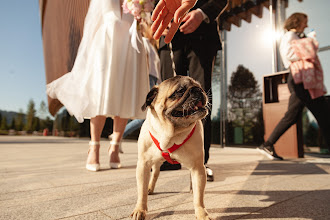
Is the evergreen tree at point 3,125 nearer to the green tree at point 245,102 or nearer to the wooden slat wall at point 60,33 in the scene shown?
the wooden slat wall at point 60,33

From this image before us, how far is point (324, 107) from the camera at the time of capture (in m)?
3.49

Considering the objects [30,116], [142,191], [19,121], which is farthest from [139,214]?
[30,116]

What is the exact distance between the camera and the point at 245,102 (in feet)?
23.4

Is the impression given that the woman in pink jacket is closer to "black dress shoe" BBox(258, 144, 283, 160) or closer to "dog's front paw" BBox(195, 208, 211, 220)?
"black dress shoe" BBox(258, 144, 283, 160)

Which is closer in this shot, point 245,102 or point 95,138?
point 95,138

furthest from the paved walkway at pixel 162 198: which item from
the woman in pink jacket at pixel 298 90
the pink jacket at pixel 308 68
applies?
the pink jacket at pixel 308 68

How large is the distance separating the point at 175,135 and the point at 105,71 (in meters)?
1.71

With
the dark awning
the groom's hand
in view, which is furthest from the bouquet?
the dark awning

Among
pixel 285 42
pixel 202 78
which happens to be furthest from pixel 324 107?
pixel 202 78

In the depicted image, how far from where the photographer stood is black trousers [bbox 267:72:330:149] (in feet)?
11.3

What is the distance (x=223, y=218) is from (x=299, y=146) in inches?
165

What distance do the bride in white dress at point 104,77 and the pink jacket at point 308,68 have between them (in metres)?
2.62

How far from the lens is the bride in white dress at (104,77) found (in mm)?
2680

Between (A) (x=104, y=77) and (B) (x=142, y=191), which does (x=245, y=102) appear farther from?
(B) (x=142, y=191)
